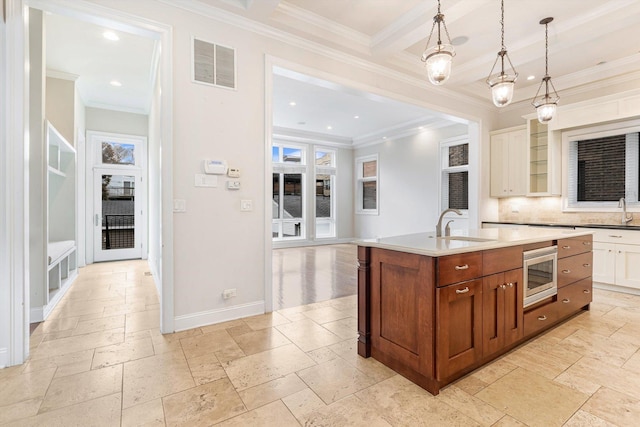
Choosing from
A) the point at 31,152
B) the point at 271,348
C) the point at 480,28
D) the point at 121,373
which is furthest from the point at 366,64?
the point at 121,373

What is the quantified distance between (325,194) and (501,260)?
7.83 m

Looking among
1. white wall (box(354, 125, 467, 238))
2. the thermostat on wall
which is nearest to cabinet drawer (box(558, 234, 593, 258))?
the thermostat on wall

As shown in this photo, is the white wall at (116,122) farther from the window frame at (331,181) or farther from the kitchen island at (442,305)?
the kitchen island at (442,305)

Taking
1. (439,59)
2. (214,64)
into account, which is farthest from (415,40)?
(214,64)

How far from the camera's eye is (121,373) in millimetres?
2188

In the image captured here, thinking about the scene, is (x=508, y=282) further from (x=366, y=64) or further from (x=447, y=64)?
(x=366, y=64)

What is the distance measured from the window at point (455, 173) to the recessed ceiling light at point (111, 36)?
6.59 m

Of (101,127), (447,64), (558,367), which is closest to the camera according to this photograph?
(558,367)

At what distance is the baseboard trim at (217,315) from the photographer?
9.63 ft

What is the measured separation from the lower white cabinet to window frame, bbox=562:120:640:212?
0.70 meters

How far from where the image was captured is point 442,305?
1.89 m

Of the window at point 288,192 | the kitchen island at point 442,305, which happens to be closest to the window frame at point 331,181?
the window at point 288,192

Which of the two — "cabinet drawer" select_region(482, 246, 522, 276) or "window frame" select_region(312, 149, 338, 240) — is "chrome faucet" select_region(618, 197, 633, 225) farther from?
"window frame" select_region(312, 149, 338, 240)

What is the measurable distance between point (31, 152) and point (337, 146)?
306 inches
